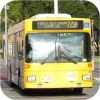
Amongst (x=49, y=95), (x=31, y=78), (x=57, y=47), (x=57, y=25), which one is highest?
(x=57, y=25)

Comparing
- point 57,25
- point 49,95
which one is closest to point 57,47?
point 57,25

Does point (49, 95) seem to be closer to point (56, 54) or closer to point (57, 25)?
point (56, 54)

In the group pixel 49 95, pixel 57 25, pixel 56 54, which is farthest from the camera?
pixel 49 95

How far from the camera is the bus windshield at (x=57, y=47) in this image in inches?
611

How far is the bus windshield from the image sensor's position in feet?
50.9

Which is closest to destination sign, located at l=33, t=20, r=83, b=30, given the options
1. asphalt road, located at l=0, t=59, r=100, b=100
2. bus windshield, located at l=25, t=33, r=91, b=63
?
bus windshield, located at l=25, t=33, r=91, b=63

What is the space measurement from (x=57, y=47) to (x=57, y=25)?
0.83m

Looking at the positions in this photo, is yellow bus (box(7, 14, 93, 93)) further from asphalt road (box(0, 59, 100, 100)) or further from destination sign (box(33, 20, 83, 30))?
asphalt road (box(0, 59, 100, 100))

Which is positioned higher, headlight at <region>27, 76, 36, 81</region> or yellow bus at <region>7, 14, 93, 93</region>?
yellow bus at <region>7, 14, 93, 93</region>

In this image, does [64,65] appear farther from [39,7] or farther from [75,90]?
[39,7]

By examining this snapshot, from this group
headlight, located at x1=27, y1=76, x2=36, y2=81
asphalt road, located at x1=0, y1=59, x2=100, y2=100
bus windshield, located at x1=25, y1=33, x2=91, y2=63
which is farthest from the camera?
bus windshield, located at x1=25, y1=33, x2=91, y2=63

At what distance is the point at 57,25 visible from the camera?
1591 centimetres

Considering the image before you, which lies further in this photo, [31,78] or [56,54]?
[56,54]

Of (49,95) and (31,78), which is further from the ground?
(31,78)
